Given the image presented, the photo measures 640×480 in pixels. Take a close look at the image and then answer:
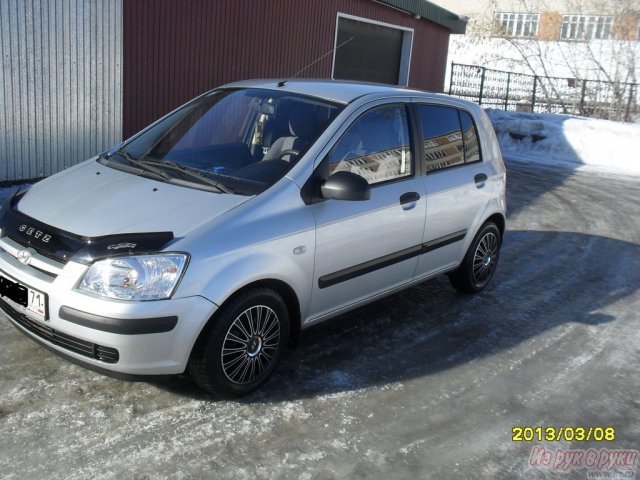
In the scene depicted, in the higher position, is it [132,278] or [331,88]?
[331,88]

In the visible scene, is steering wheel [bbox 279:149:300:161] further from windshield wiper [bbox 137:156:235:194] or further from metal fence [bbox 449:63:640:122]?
metal fence [bbox 449:63:640:122]

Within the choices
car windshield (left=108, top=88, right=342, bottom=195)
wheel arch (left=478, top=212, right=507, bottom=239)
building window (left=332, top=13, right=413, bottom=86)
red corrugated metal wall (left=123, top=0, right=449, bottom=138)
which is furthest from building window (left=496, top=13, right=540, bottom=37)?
car windshield (left=108, top=88, right=342, bottom=195)

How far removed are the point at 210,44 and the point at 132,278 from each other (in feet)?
25.1

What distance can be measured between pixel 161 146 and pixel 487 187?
2.67m

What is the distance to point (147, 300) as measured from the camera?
3.16 metres

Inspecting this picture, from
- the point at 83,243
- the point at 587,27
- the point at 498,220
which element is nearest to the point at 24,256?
the point at 83,243

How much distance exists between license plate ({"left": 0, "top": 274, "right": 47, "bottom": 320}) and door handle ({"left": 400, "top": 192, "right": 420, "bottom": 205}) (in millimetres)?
2329

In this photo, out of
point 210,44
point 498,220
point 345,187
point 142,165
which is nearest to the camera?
point 345,187

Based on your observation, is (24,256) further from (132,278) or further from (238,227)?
(238,227)

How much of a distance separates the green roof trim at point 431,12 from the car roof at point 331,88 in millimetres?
9809

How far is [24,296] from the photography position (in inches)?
133

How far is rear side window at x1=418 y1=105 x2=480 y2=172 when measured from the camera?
15.8 feet

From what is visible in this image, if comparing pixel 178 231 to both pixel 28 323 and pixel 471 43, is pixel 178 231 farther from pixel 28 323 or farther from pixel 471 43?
pixel 471 43

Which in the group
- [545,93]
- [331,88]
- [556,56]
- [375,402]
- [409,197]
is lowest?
[375,402]
